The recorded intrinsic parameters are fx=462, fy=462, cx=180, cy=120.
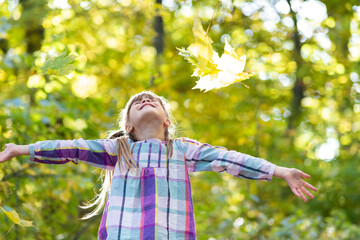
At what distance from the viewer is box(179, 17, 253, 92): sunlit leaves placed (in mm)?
1538

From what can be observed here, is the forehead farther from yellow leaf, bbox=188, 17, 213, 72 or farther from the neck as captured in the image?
yellow leaf, bbox=188, 17, 213, 72

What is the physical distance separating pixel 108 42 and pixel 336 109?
5552 millimetres

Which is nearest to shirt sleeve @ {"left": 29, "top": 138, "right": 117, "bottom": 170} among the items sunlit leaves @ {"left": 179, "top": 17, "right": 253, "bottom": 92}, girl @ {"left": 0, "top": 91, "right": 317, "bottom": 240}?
girl @ {"left": 0, "top": 91, "right": 317, "bottom": 240}

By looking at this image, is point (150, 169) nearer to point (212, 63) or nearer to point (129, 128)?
point (129, 128)

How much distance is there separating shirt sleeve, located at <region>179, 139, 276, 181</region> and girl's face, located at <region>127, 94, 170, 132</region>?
146 millimetres

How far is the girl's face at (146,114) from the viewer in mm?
2051

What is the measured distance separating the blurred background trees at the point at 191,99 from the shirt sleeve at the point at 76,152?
308mm

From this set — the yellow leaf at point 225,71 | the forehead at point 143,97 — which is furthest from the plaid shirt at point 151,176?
the yellow leaf at point 225,71

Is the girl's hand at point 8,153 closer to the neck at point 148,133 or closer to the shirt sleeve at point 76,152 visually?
the shirt sleeve at point 76,152

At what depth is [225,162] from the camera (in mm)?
1877

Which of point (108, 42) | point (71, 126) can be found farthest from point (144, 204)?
point (108, 42)

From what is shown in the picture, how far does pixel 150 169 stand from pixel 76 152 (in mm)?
311

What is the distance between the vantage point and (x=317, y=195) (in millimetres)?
7945

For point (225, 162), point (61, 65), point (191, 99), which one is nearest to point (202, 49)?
point (225, 162)
